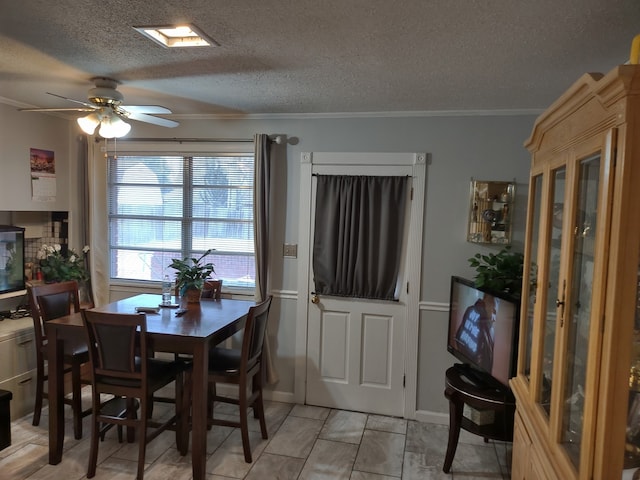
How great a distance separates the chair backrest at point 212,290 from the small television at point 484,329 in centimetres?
184

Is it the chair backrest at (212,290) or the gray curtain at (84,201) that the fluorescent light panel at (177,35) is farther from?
the gray curtain at (84,201)

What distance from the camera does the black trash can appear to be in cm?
287

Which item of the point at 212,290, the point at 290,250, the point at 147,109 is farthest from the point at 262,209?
the point at 147,109

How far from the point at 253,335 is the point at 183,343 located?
0.54 m

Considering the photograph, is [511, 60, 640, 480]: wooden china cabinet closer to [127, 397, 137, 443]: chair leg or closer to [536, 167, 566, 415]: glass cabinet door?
[536, 167, 566, 415]: glass cabinet door

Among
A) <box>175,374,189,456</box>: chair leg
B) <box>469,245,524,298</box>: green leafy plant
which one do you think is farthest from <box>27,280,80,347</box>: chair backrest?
<box>469,245,524,298</box>: green leafy plant

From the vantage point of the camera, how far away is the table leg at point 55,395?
2.78 m

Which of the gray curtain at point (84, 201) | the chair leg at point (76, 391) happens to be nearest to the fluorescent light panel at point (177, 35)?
the chair leg at point (76, 391)

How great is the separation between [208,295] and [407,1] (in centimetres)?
273

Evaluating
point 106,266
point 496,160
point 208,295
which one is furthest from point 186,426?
point 496,160

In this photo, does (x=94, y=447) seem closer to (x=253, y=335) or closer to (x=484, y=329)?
(x=253, y=335)

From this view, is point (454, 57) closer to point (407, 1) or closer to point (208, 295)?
point (407, 1)

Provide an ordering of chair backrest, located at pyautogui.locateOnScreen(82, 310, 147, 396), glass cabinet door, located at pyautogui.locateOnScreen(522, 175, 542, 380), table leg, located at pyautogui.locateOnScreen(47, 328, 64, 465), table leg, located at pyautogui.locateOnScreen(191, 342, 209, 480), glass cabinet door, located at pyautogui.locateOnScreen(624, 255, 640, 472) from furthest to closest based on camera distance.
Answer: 1. table leg, located at pyautogui.locateOnScreen(47, 328, 64, 465)
2. table leg, located at pyautogui.locateOnScreen(191, 342, 209, 480)
3. chair backrest, located at pyautogui.locateOnScreen(82, 310, 147, 396)
4. glass cabinet door, located at pyautogui.locateOnScreen(522, 175, 542, 380)
5. glass cabinet door, located at pyautogui.locateOnScreen(624, 255, 640, 472)

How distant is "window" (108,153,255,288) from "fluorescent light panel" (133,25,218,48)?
5.51 ft
